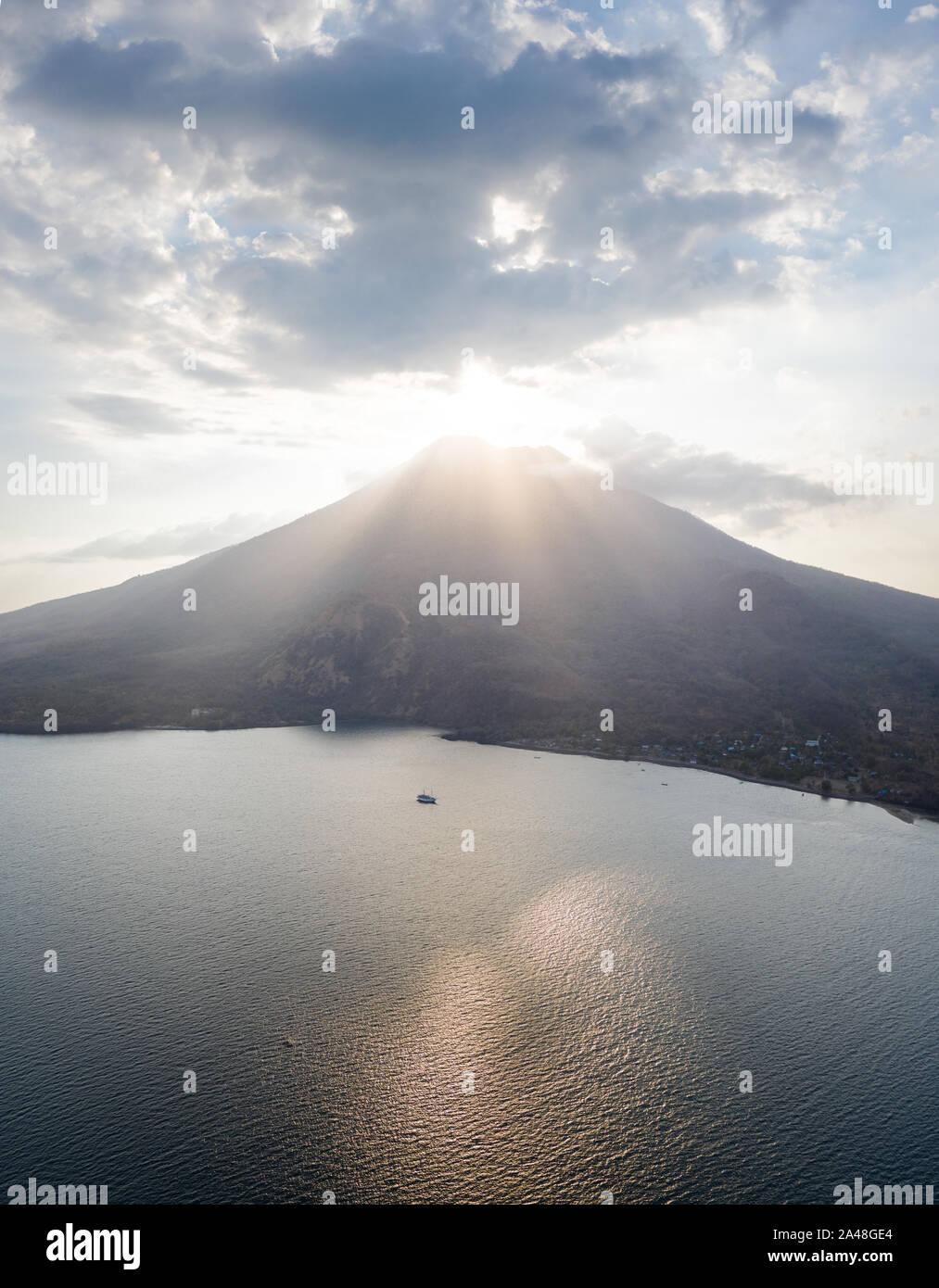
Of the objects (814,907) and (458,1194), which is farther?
(814,907)

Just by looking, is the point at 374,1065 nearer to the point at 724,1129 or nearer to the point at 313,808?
the point at 724,1129

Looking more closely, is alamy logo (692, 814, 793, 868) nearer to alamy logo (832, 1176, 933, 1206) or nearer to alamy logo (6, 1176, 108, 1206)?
alamy logo (832, 1176, 933, 1206)

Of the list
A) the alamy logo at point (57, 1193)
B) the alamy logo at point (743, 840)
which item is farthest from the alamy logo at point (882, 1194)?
the alamy logo at point (743, 840)
